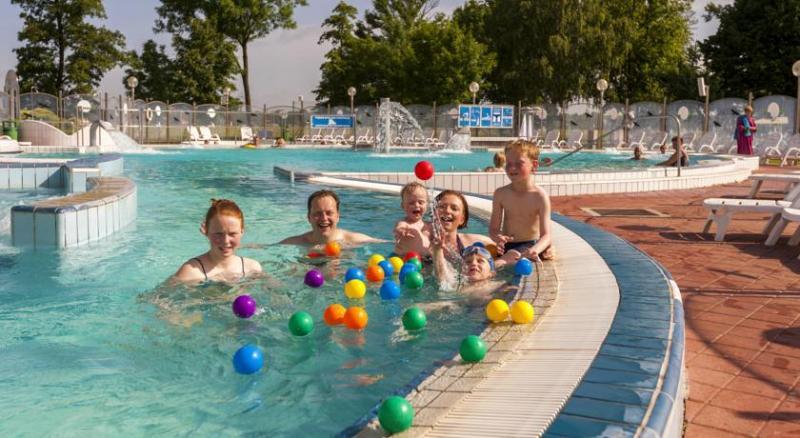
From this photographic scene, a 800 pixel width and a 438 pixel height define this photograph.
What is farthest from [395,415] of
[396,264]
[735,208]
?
[735,208]

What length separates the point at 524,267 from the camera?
14.9 feet

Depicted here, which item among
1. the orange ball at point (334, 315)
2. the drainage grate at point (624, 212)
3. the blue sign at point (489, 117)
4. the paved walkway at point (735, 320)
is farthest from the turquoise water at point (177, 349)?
the blue sign at point (489, 117)

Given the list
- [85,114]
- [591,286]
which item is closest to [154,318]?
[591,286]

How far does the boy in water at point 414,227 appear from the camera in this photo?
577cm

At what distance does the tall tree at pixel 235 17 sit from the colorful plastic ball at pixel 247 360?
45133mm

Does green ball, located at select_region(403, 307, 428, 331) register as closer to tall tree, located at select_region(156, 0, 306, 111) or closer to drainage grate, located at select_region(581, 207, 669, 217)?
drainage grate, located at select_region(581, 207, 669, 217)

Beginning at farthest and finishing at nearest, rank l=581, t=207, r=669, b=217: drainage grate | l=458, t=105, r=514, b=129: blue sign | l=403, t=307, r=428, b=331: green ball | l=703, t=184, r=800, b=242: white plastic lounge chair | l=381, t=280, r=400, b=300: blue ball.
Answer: l=458, t=105, r=514, b=129: blue sign < l=581, t=207, r=669, b=217: drainage grate < l=703, t=184, r=800, b=242: white plastic lounge chair < l=381, t=280, r=400, b=300: blue ball < l=403, t=307, r=428, b=331: green ball

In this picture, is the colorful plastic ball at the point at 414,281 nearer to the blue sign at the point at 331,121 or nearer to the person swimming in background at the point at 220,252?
the person swimming in background at the point at 220,252

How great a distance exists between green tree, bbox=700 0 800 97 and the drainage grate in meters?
31.9

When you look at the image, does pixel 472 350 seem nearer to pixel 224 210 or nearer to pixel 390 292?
pixel 390 292

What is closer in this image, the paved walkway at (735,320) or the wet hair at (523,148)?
the paved walkway at (735,320)

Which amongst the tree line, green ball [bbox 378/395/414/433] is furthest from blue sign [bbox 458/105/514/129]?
green ball [bbox 378/395/414/433]

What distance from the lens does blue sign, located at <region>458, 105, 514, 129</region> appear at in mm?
30922

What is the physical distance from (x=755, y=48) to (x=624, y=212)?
1307 inches
